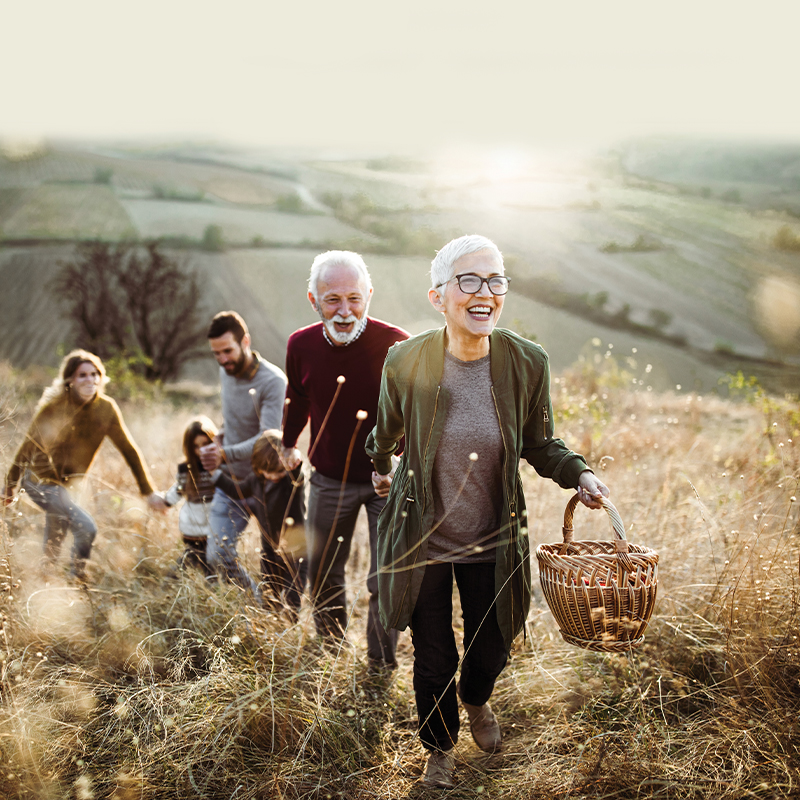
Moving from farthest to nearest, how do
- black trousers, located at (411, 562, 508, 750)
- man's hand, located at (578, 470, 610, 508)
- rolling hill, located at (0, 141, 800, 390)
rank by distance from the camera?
rolling hill, located at (0, 141, 800, 390) < black trousers, located at (411, 562, 508, 750) < man's hand, located at (578, 470, 610, 508)

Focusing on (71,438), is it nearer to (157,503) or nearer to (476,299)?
(157,503)

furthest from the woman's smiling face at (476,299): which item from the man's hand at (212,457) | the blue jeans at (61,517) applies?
the blue jeans at (61,517)

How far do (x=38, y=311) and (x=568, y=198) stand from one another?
2795cm

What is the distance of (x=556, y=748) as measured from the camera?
8.27 feet

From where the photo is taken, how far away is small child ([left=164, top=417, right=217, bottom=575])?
388 centimetres

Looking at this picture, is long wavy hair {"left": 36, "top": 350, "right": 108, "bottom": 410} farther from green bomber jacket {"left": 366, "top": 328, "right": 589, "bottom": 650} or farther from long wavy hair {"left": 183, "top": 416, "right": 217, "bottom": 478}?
green bomber jacket {"left": 366, "top": 328, "right": 589, "bottom": 650}

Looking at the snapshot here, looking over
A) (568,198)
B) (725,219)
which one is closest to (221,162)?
(568,198)

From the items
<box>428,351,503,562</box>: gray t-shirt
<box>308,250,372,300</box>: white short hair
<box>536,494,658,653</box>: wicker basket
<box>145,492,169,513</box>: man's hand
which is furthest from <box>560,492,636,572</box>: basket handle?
<box>145,492,169,513</box>: man's hand

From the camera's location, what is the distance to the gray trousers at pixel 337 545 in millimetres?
3195

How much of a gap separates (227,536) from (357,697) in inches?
50.9

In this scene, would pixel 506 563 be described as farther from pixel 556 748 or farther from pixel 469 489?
pixel 556 748

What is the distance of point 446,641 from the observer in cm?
243

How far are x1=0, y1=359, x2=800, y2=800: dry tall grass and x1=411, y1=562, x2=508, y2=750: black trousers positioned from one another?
0.26 metres

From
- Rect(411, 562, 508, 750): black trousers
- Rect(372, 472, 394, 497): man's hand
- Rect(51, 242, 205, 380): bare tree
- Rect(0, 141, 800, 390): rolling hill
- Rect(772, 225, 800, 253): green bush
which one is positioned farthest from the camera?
Rect(772, 225, 800, 253): green bush
